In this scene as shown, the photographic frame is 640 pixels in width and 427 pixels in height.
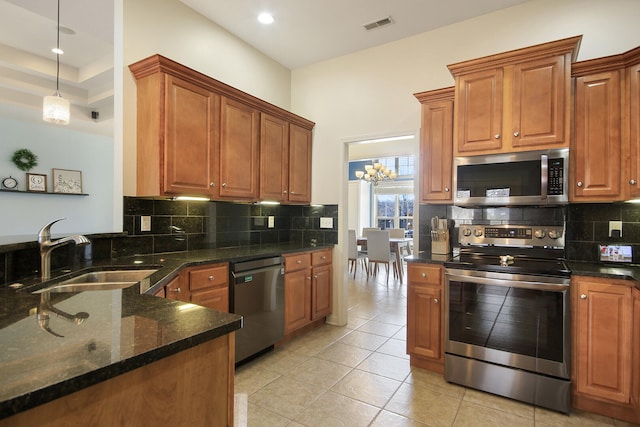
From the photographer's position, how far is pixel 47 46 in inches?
153

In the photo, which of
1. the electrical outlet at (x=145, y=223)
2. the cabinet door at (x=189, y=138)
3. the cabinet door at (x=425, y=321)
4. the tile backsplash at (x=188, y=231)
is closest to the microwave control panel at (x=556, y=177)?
the cabinet door at (x=425, y=321)

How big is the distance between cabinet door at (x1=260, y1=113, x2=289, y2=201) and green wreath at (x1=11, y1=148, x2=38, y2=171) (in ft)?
14.2

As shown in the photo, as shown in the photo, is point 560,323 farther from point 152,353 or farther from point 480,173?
point 152,353

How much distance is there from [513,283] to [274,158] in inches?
91.3

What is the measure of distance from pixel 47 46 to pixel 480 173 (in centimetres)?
491

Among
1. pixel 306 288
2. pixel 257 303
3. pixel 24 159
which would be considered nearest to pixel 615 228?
pixel 306 288

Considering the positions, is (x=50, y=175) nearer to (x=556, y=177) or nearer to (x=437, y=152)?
(x=437, y=152)

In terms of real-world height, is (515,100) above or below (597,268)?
above

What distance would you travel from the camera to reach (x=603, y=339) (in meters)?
2.06

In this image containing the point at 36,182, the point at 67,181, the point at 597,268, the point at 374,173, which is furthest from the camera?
the point at 374,173

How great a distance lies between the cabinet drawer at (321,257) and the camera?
3.45 meters

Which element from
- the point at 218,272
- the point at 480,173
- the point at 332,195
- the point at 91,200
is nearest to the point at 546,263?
the point at 480,173

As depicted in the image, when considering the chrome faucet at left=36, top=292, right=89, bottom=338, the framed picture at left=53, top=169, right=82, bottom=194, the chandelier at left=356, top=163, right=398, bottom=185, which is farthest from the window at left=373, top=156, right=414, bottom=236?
the chrome faucet at left=36, top=292, right=89, bottom=338

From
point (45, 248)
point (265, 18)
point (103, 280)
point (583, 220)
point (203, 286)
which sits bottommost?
point (203, 286)
